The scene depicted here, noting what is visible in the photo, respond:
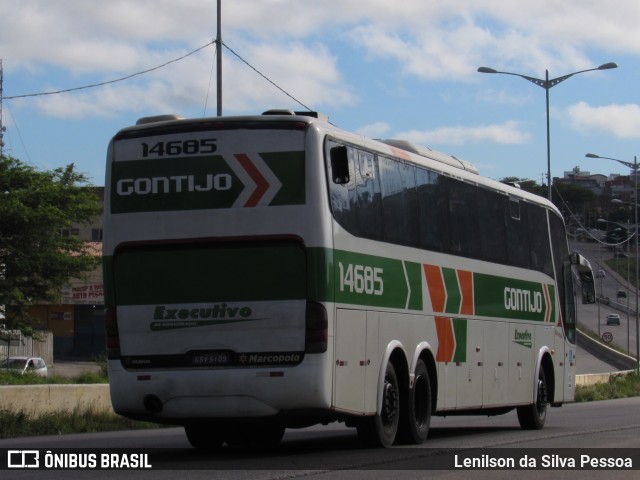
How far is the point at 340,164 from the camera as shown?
13.9 metres

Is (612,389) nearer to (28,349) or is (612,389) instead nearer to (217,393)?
(28,349)

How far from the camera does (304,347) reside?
1323 cm

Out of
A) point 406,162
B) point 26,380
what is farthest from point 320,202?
point 26,380

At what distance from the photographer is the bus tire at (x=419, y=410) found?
51.2 feet

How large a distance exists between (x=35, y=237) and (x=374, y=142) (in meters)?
29.7

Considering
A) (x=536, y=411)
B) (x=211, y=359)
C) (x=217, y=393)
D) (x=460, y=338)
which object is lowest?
(x=536, y=411)

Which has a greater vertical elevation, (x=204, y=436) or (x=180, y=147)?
(x=180, y=147)

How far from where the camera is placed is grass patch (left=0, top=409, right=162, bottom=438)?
63.9 ft

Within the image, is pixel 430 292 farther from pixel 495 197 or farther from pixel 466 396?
pixel 495 197

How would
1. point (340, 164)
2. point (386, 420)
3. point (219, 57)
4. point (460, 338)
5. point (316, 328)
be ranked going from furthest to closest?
point (219, 57), point (460, 338), point (386, 420), point (340, 164), point (316, 328)

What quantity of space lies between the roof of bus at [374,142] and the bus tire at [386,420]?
269 centimetres

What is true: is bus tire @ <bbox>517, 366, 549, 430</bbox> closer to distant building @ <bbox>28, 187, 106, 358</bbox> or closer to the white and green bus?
the white and green bus

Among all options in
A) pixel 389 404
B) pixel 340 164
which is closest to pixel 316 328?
pixel 340 164

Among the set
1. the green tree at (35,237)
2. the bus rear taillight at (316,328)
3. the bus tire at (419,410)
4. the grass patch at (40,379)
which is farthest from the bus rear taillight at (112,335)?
the green tree at (35,237)
